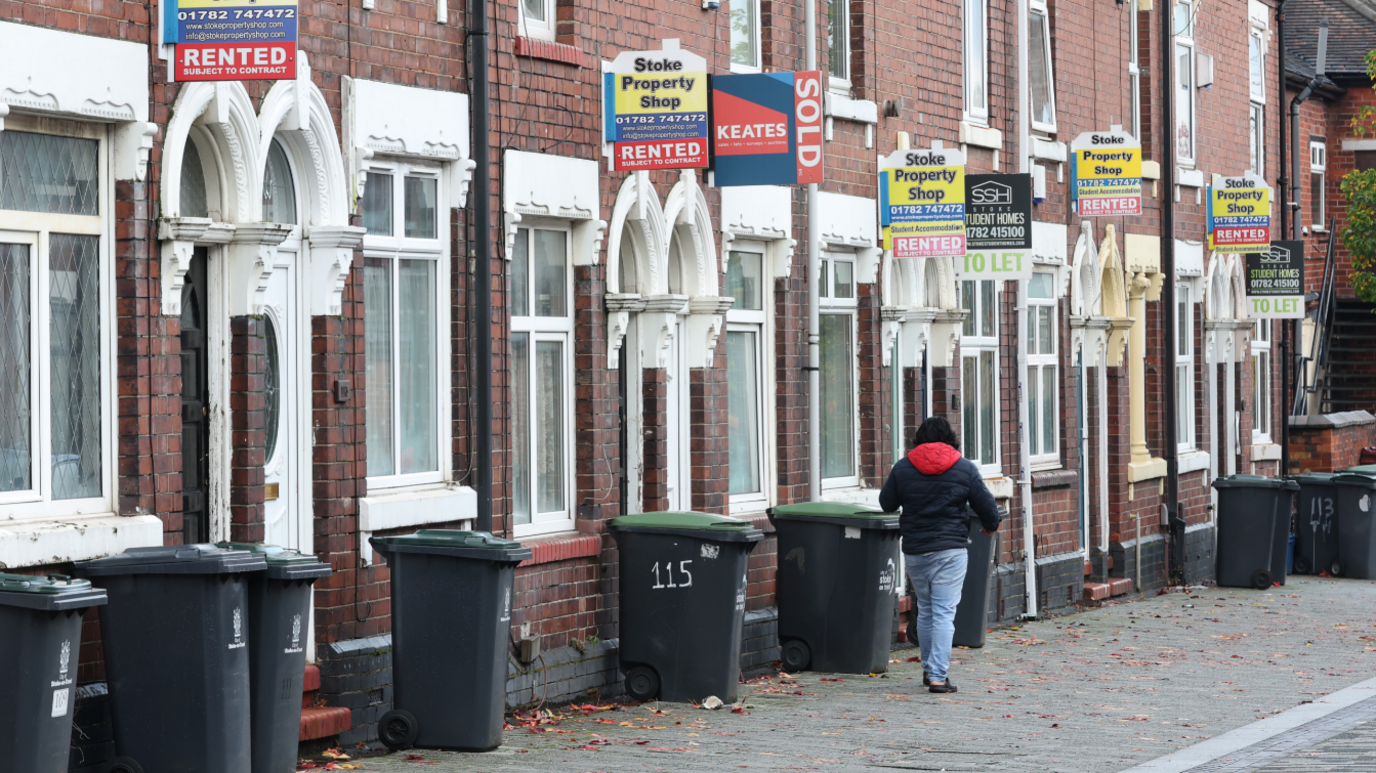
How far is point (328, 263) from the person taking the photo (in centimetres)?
1107

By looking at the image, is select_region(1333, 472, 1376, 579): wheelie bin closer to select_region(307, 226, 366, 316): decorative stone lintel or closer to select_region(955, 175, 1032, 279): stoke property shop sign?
select_region(955, 175, 1032, 279): stoke property shop sign

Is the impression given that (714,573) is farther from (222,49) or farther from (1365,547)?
(1365,547)

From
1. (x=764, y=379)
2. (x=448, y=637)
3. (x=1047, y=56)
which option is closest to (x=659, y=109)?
(x=764, y=379)

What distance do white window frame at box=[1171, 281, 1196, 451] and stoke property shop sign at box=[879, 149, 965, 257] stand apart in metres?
9.20

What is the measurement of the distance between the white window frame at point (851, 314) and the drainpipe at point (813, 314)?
0.62 m

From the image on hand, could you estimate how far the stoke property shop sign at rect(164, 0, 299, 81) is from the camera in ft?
30.8

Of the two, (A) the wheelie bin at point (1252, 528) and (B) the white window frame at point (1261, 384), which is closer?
(A) the wheelie bin at point (1252, 528)

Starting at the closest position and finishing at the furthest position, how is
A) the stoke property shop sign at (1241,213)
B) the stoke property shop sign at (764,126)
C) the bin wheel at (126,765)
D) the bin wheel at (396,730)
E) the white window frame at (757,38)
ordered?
the bin wheel at (126,765) → the bin wheel at (396,730) → the stoke property shop sign at (764,126) → the white window frame at (757,38) → the stoke property shop sign at (1241,213)

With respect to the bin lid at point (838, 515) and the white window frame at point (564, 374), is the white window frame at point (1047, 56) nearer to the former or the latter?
the bin lid at point (838, 515)

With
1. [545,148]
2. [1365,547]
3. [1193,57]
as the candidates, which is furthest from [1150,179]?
[545,148]

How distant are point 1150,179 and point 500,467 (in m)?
13.3

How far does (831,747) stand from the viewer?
11.4m

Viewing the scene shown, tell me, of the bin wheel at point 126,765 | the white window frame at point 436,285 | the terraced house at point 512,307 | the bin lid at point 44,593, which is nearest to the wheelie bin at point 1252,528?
the terraced house at point 512,307

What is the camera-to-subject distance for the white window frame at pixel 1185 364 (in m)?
25.7
